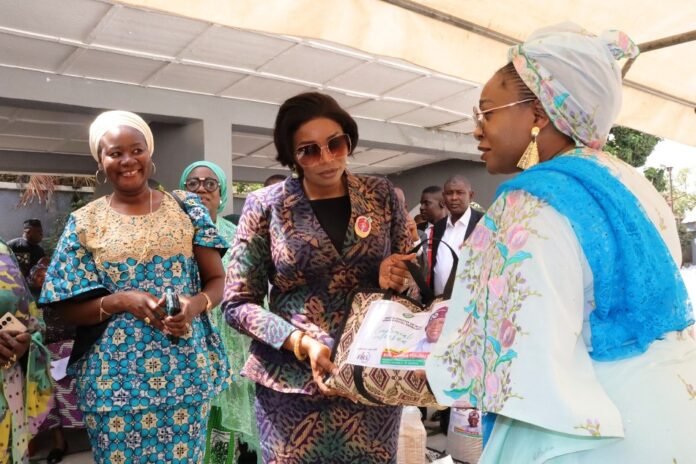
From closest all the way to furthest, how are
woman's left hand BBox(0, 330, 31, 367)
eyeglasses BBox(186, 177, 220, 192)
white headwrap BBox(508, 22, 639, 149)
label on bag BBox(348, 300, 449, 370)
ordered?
white headwrap BBox(508, 22, 639, 149) → label on bag BBox(348, 300, 449, 370) → woman's left hand BBox(0, 330, 31, 367) → eyeglasses BBox(186, 177, 220, 192)

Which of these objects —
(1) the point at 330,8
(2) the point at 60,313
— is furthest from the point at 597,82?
(2) the point at 60,313

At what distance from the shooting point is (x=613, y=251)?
132 cm

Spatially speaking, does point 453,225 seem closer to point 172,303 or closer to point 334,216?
point 334,216

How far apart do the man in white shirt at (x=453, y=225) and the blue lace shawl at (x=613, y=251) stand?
13.4 feet

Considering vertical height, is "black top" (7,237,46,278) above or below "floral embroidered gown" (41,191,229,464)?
above

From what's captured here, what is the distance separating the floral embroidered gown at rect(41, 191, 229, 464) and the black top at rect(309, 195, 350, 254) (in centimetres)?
68

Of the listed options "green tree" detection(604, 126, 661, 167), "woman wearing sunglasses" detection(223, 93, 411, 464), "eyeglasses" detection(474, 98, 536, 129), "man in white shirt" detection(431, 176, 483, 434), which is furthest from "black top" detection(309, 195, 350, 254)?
"green tree" detection(604, 126, 661, 167)

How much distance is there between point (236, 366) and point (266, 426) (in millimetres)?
1982

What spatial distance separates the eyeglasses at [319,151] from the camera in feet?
7.50

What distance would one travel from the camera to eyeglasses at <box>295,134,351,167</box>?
2.29m

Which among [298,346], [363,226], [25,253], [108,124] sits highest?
[25,253]

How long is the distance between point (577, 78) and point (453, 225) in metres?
4.85

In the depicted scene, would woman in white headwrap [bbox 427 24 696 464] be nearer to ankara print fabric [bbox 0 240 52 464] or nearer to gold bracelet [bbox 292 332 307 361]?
gold bracelet [bbox 292 332 307 361]

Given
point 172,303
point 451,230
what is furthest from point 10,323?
point 451,230
